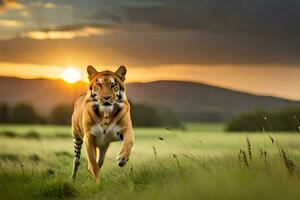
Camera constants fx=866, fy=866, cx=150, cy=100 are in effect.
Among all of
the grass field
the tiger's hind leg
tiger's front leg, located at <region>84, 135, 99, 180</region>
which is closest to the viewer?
the grass field

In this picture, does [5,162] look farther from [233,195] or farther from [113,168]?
[233,195]

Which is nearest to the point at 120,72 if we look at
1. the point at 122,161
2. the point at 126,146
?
the point at 126,146

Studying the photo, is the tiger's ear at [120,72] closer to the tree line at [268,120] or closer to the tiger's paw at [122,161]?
the tiger's paw at [122,161]

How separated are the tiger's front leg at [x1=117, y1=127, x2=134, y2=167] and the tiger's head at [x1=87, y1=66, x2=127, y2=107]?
26cm

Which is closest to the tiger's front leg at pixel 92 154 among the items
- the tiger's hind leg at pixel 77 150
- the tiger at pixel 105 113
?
the tiger at pixel 105 113

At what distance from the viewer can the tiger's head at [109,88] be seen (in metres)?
6.91

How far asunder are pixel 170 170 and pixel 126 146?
1.29ft

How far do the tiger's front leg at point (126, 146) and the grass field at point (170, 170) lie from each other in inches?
5.0

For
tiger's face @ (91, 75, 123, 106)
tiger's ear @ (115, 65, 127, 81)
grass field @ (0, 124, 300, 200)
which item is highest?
tiger's ear @ (115, 65, 127, 81)

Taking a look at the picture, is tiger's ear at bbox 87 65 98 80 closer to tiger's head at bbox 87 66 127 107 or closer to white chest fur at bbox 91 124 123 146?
tiger's head at bbox 87 66 127 107

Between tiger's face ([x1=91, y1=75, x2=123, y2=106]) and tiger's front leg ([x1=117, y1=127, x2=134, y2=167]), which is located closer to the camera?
tiger's front leg ([x1=117, y1=127, x2=134, y2=167])

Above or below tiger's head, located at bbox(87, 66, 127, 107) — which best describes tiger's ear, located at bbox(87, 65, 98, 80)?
above

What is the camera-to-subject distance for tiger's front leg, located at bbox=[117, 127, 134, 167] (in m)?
6.61

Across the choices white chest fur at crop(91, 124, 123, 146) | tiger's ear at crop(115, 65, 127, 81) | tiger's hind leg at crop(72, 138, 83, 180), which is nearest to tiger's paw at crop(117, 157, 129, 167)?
white chest fur at crop(91, 124, 123, 146)
